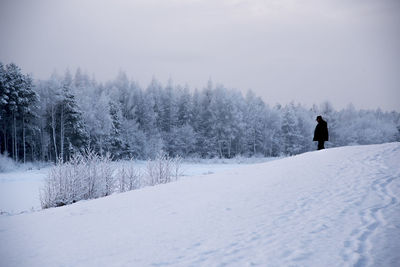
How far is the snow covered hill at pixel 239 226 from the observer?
151 inches

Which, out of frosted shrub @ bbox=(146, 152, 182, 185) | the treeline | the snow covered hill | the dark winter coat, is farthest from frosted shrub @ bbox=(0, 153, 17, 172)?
the dark winter coat

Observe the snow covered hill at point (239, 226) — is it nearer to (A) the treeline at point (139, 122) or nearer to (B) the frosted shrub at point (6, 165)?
(B) the frosted shrub at point (6, 165)

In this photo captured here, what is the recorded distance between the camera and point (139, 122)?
146ft

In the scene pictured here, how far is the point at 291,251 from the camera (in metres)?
3.81

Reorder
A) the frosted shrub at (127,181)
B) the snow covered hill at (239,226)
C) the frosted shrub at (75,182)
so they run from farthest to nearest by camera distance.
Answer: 1. the frosted shrub at (127,181)
2. the frosted shrub at (75,182)
3. the snow covered hill at (239,226)

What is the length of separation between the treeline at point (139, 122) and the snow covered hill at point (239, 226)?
2576 centimetres

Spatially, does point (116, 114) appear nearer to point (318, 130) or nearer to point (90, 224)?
point (318, 130)

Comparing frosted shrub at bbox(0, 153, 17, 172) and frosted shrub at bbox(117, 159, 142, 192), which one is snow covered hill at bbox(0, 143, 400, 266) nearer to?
frosted shrub at bbox(117, 159, 142, 192)

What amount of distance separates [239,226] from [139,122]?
40989 millimetres

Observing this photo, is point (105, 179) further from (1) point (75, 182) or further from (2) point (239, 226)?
(2) point (239, 226)

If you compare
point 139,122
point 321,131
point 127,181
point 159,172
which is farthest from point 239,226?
point 139,122

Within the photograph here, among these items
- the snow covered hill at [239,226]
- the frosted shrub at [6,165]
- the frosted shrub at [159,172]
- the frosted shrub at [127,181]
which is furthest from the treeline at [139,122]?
the snow covered hill at [239,226]

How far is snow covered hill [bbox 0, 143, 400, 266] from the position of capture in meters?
3.84

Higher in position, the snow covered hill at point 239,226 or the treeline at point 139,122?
the treeline at point 139,122
